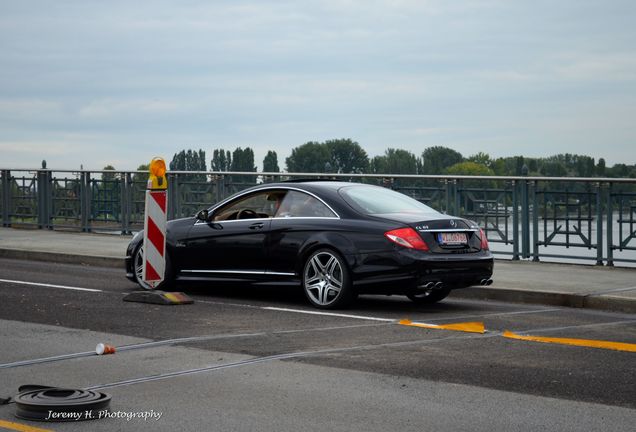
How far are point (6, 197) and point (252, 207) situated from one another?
15233mm

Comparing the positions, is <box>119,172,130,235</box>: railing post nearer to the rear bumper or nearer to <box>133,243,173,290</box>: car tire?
<box>133,243,173,290</box>: car tire

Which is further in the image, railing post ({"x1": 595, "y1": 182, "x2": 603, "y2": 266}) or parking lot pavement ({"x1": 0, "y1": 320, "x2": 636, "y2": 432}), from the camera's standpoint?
railing post ({"x1": 595, "y1": 182, "x2": 603, "y2": 266})

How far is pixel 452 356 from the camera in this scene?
887 cm

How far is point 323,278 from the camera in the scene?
1220 centimetres

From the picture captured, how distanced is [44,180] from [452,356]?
18620mm

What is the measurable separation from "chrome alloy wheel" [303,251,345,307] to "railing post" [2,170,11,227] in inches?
640

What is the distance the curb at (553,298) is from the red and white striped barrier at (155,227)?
12.0 feet

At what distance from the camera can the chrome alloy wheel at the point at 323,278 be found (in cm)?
1207

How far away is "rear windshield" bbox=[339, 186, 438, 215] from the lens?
40.8 feet

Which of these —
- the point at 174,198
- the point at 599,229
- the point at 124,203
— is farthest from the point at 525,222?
the point at 124,203

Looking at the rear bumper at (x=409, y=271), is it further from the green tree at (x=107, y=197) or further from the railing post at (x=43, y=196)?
the railing post at (x=43, y=196)

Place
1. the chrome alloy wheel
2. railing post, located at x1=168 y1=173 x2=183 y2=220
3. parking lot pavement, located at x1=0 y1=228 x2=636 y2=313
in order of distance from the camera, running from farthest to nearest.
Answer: railing post, located at x1=168 y1=173 x2=183 y2=220
parking lot pavement, located at x1=0 y1=228 x2=636 y2=313
the chrome alloy wheel

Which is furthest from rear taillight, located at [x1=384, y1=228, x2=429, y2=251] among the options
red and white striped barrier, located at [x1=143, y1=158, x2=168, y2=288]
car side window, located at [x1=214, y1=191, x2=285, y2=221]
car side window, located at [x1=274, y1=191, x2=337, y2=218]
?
red and white striped barrier, located at [x1=143, y1=158, x2=168, y2=288]

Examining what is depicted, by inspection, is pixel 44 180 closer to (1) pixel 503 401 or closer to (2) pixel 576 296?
(2) pixel 576 296
